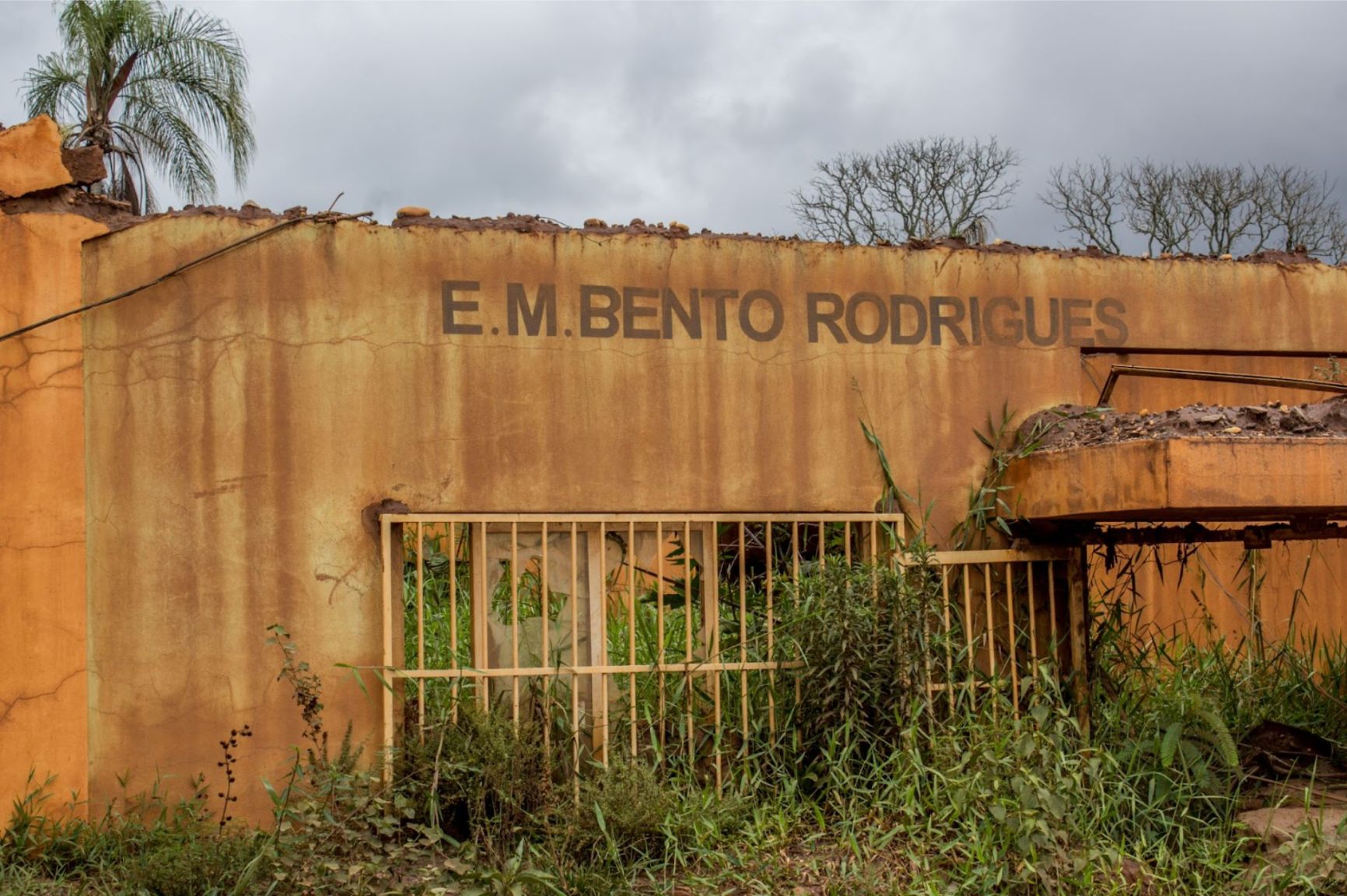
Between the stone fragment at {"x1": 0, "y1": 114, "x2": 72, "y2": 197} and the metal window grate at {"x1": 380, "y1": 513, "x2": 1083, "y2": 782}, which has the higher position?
the stone fragment at {"x1": 0, "y1": 114, "x2": 72, "y2": 197}

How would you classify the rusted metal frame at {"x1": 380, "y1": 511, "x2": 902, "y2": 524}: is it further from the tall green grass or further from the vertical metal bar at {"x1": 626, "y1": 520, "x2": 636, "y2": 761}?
the tall green grass

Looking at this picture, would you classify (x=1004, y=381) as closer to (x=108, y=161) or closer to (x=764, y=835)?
(x=764, y=835)

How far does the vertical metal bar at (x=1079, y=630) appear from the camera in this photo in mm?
7316

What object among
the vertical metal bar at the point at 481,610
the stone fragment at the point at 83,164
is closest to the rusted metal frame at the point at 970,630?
the vertical metal bar at the point at 481,610

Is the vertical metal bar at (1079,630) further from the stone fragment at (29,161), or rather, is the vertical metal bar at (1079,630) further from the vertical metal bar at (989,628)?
the stone fragment at (29,161)

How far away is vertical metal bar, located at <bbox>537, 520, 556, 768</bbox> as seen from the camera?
656cm

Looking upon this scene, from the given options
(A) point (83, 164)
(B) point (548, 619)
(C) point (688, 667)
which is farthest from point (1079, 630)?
(A) point (83, 164)

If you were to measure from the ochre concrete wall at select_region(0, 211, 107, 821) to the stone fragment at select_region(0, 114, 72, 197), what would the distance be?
17 centimetres

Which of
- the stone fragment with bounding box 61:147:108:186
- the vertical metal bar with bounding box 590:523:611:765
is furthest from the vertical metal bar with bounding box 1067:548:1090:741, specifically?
the stone fragment with bounding box 61:147:108:186

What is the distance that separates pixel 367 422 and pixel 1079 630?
3.81 metres

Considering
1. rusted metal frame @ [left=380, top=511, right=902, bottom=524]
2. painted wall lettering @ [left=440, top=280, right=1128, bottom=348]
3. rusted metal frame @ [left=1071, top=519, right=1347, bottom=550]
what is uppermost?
painted wall lettering @ [left=440, top=280, right=1128, bottom=348]

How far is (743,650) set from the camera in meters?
6.92

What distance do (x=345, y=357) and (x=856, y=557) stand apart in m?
2.80

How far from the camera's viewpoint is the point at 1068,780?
20.8ft
